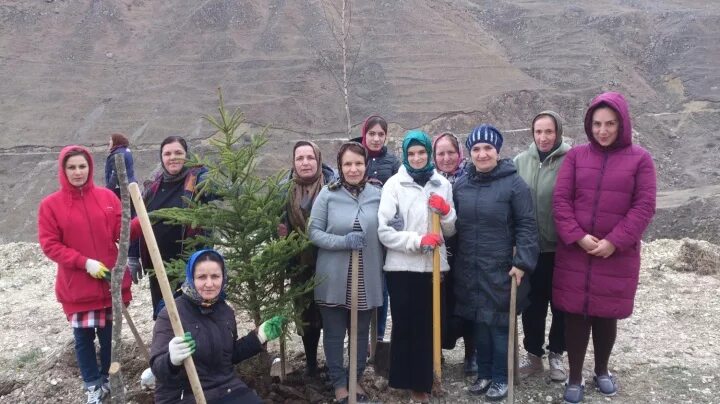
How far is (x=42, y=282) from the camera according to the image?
9.69m

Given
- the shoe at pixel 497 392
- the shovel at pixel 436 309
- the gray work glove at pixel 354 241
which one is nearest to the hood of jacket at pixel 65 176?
the gray work glove at pixel 354 241

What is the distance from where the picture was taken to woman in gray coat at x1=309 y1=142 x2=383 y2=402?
4.46 metres

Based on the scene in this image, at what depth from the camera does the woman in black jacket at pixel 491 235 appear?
14.4ft

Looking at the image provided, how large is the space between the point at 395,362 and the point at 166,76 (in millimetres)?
25224

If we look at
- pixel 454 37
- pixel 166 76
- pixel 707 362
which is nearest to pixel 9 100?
pixel 166 76

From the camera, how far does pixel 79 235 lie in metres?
4.55

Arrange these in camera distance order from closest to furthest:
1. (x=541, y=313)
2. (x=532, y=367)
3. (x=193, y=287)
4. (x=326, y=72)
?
(x=193, y=287)
(x=541, y=313)
(x=532, y=367)
(x=326, y=72)

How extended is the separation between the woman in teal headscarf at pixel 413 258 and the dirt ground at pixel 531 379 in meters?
0.57

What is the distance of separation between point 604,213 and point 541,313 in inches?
49.2

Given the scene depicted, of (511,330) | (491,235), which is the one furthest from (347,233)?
(511,330)

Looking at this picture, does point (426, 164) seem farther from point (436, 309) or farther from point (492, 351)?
point (492, 351)

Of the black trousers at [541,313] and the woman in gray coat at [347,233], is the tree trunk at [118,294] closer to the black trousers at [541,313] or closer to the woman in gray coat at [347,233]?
the woman in gray coat at [347,233]

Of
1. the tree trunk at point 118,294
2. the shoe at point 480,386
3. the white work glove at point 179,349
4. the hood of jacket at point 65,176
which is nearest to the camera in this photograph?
the tree trunk at point 118,294

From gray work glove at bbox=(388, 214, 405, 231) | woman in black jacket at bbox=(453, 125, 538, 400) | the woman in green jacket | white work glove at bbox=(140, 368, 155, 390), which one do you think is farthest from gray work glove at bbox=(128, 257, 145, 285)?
the woman in green jacket
